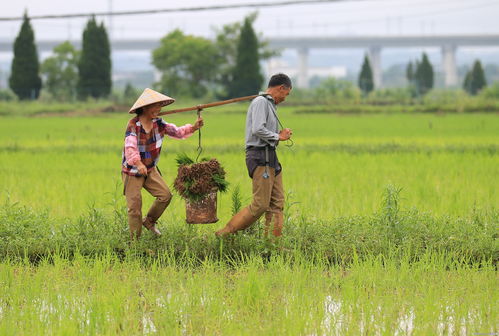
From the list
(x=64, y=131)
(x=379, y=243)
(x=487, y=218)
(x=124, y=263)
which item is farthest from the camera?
(x=64, y=131)

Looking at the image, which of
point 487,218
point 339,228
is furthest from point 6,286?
point 487,218

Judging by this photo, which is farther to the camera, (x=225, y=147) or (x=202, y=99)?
(x=202, y=99)

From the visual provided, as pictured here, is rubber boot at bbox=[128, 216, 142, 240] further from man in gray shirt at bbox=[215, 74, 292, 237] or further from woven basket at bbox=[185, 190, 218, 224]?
man in gray shirt at bbox=[215, 74, 292, 237]

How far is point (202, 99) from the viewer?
4400 cm

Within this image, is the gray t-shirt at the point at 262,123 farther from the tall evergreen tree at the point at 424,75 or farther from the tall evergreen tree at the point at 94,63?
the tall evergreen tree at the point at 424,75

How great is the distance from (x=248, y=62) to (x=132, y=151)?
35.6 meters

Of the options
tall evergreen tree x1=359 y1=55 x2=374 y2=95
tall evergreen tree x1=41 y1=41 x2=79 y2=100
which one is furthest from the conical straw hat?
tall evergreen tree x1=359 y1=55 x2=374 y2=95

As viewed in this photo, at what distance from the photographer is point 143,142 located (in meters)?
6.64

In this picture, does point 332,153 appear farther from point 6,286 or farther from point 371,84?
point 371,84

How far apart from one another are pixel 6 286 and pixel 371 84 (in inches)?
2003

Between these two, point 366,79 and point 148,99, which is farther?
point 366,79

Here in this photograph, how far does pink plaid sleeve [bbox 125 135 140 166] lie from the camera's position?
6488 millimetres

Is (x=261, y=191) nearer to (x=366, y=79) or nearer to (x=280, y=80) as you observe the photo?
(x=280, y=80)

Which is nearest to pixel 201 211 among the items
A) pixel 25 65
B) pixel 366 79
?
pixel 25 65
